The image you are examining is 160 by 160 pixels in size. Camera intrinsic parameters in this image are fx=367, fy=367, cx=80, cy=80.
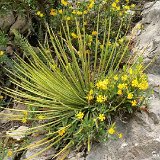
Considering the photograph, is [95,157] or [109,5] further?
[109,5]

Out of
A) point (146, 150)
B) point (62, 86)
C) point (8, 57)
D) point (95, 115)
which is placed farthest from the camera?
point (8, 57)

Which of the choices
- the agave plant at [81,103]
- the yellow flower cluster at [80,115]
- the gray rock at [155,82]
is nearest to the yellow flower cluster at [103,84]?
the agave plant at [81,103]

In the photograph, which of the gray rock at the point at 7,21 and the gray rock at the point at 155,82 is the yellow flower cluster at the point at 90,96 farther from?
the gray rock at the point at 7,21

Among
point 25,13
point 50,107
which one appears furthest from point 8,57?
point 50,107

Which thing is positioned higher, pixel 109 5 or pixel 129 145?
pixel 109 5

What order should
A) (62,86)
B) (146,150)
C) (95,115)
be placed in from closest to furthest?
(146,150) → (95,115) → (62,86)

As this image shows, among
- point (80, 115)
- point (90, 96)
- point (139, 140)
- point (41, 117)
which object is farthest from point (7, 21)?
point (139, 140)

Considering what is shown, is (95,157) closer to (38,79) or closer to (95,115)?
(95,115)

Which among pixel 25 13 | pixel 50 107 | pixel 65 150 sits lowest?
pixel 65 150
